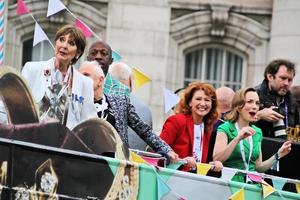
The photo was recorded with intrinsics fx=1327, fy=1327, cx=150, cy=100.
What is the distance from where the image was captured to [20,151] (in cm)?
912

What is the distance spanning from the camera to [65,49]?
10.3m

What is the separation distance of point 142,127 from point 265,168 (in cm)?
129

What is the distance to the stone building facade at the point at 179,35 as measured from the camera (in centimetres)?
2175

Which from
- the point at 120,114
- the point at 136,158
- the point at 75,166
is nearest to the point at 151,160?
the point at 136,158

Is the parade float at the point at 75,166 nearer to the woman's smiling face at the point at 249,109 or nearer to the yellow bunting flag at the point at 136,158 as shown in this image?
the yellow bunting flag at the point at 136,158

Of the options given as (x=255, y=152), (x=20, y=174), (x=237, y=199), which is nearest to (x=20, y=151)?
(x=20, y=174)

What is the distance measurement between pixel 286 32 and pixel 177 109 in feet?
34.0

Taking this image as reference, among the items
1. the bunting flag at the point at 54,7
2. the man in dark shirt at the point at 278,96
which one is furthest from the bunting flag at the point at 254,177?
the bunting flag at the point at 54,7

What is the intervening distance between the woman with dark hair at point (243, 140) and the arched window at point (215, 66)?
10771 mm

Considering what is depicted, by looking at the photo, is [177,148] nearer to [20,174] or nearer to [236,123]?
[236,123]

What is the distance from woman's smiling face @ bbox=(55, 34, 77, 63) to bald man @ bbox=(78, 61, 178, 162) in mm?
618

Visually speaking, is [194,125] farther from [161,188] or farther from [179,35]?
[179,35]

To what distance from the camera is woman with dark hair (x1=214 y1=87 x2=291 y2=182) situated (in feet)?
37.4

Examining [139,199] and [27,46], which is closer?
[139,199]
